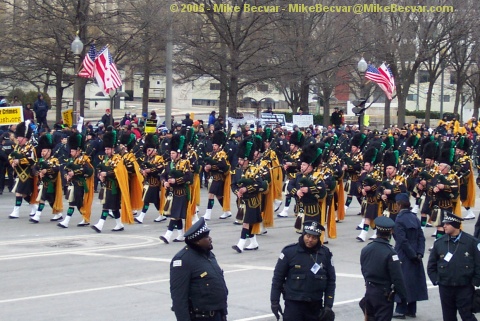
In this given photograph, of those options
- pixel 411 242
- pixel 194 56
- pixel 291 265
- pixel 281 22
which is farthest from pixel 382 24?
pixel 291 265

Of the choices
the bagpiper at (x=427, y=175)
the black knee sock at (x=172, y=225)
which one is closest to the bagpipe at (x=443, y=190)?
the bagpiper at (x=427, y=175)

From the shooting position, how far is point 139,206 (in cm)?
2005

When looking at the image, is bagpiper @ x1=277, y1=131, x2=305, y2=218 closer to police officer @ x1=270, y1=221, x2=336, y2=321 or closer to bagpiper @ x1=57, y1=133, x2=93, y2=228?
bagpiper @ x1=57, y1=133, x2=93, y2=228

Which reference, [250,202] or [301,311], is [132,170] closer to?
[250,202]

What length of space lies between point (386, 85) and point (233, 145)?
34.7ft

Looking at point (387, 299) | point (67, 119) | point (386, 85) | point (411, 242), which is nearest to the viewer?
point (387, 299)

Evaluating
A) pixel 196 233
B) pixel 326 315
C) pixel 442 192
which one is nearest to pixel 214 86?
pixel 442 192

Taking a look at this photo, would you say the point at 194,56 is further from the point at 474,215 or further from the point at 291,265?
the point at 291,265

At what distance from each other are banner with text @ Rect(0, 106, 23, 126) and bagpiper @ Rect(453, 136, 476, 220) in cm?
1106

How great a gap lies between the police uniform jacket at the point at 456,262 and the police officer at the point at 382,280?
0.69 metres

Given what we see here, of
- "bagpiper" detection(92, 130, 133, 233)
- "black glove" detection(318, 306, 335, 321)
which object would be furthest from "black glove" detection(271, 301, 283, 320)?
"bagpiper" detection(92, 130, 133, 233)

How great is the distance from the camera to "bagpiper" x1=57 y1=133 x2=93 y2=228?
18.8 meters

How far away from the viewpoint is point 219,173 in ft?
67.8

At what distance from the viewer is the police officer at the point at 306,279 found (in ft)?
29.0
